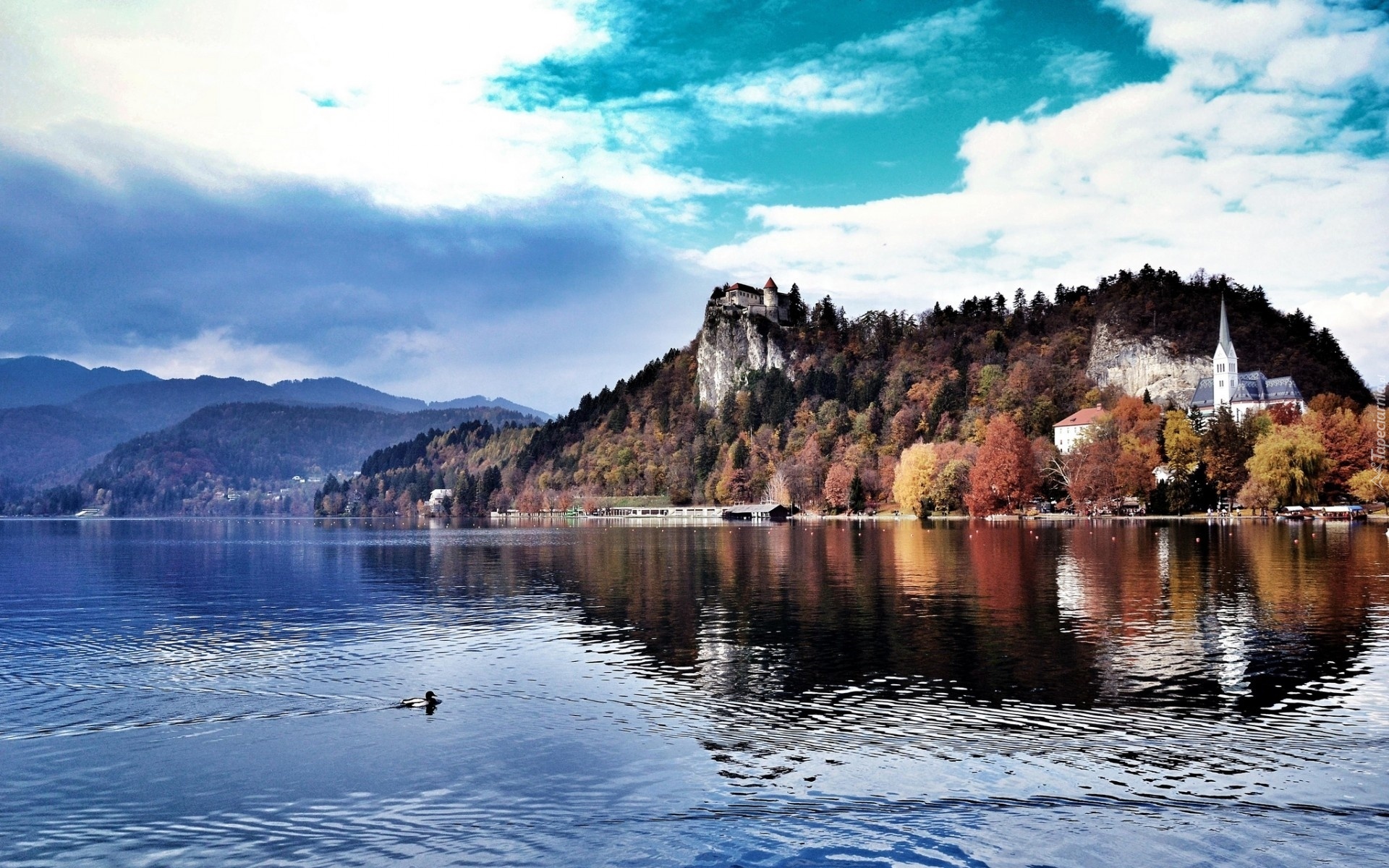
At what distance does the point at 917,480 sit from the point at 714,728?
14779 centimetres

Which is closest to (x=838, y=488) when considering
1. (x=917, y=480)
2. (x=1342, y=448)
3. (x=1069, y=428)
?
(x=917, y=480)

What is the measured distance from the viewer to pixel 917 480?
166 m

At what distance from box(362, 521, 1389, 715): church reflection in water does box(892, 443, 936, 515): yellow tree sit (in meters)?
73.7

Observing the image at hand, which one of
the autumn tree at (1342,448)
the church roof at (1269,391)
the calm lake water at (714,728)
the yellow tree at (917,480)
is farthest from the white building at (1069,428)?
the calm lake water at (714,728)

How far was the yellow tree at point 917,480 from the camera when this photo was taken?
16562 cm

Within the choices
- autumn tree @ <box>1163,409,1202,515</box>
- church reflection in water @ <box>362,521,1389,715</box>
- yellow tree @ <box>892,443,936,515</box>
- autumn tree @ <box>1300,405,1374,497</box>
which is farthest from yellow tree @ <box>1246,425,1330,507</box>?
yellow tree @ <box>892,443,936,515</box>

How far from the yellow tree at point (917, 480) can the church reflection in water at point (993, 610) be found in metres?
73.7

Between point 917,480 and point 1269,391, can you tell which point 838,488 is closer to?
point 917,480

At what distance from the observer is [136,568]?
253 ft

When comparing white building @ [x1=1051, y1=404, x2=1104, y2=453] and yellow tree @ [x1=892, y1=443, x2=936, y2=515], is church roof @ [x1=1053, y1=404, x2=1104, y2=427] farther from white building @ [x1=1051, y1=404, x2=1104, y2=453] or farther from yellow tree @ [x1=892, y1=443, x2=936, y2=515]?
yellow tree @ [x1=892, y1=443, x2=936, y2=515]

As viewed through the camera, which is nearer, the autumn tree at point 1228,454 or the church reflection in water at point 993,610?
the church reflection in water at point 993,610

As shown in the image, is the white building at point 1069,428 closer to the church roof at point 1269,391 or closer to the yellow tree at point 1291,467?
the church roof at point 1269,391

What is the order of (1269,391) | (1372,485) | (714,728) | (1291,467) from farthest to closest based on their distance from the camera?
1. (1269,391)
2. (1291,467)
3. (1372,485)
4. (714,728)

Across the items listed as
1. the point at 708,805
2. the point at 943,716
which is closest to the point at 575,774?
the point at 708,805
